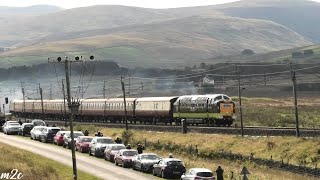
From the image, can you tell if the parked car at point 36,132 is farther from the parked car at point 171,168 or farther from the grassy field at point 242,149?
the parked car at point 171,168

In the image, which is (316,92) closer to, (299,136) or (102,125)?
(102,125)

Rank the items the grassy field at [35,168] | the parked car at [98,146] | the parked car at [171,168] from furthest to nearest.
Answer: the parked car at [98,146]
the parked car at [171,168]
the grassy field at [35,168]

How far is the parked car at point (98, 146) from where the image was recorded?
51500 mm

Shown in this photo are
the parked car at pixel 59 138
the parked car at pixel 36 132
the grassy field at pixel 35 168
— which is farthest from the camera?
the parked car at pixel 36 132

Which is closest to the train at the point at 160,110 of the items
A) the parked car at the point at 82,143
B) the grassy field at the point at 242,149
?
the grassy field at the point at 242,149

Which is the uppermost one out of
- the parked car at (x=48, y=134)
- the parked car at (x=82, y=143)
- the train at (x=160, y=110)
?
the train at (x=160, y=110)

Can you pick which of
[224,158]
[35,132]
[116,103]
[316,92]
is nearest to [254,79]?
[316,92]

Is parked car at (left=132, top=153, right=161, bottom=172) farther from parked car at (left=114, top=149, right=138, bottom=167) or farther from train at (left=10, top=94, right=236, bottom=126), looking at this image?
train at (left=10, top=94, right=236, bottom=126)

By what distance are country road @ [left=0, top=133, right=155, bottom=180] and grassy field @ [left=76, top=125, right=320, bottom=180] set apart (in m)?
5.99

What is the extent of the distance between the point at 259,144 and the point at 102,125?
36261 mm

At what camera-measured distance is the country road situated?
4022 centimetres

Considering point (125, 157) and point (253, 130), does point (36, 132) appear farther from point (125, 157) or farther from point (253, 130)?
point (253, 130)

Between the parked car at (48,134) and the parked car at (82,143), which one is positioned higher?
the parked car at (48,134)

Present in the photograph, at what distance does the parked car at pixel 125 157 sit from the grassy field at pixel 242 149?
448 centimetres
